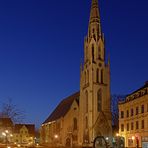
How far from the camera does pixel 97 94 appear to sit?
10338 centimetres

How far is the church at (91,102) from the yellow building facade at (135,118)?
2267 centimetres

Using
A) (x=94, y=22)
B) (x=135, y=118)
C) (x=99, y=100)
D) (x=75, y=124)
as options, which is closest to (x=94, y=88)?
(x=99, y=100)

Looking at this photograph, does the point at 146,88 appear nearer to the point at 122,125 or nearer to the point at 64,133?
the point at 122,125

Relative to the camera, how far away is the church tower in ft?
327

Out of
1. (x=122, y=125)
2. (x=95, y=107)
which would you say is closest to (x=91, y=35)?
(x=95, y=107)

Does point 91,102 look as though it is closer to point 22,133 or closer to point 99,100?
point 99,100

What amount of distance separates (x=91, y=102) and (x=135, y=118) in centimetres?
3217

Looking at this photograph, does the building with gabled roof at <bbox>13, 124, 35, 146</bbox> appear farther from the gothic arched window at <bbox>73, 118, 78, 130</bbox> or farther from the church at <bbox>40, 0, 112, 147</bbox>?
the gothic arched window at <bbox>73, 118, 78, 130</bbox>

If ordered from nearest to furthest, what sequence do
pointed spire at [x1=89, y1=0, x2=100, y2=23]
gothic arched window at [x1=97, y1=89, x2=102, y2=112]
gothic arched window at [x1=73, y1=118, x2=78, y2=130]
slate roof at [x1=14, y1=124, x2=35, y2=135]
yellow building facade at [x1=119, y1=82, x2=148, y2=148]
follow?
1. yellow building facade at [x1=119, y1=82, x2=148, y2=148]
2. gothic arched window at [x1=97, y1=89, x2=102, y2=112]
3. gothic arched window at [x1=73, y1=118, x2=78, y2=130]
4. pointed spire at [x1=89, y1=0, x2=100, y2=23]
5. slate roof at [x1=14, y1=124, x2=35, y2=135]

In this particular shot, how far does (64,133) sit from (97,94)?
17.8 meters

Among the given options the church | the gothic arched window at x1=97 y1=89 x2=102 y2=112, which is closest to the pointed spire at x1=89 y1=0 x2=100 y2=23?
the church

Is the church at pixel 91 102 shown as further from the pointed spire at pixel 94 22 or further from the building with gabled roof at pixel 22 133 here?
the building with gabled roof at pixel 22 133

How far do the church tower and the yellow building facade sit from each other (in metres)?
22.5

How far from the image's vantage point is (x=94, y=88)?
102938 millimetres
